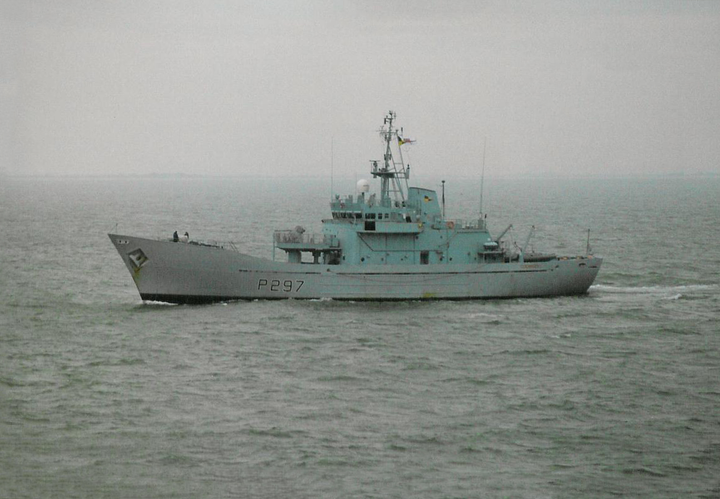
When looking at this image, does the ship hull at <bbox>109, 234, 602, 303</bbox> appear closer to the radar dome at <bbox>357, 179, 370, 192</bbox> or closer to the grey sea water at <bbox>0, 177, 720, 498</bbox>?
the grey sea water at <bbox>0, 177, 720, 498</bbox>

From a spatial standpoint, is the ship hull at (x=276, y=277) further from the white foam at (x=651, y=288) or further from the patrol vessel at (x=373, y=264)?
the white foam at (x=651, y=288)

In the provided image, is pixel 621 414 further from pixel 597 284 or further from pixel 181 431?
pixel 597 284

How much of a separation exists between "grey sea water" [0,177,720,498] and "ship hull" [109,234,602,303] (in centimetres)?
72

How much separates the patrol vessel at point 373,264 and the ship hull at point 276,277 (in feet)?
0.14

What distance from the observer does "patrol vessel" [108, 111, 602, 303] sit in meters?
38.5

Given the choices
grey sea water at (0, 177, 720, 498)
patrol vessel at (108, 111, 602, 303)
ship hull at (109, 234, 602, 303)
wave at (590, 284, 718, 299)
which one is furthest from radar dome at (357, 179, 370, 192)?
wave at (590, 284, 718, 299)

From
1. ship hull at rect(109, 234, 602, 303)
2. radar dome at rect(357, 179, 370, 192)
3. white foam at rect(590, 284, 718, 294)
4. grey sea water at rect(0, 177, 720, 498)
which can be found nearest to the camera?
grey sea water at rect(0, 177, 720, 498)

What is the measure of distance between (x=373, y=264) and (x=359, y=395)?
14037 millimetres

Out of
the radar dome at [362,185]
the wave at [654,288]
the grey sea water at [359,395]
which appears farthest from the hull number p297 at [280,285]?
the wave at [654,288]

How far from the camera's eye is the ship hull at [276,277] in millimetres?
38375

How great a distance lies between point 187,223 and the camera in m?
88.6

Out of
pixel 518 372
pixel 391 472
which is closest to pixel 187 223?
pixel 518 372

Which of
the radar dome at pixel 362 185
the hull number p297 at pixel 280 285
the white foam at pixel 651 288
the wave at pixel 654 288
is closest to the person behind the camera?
the hull number p297 at pixel 280 285

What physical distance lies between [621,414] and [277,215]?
79692mm
